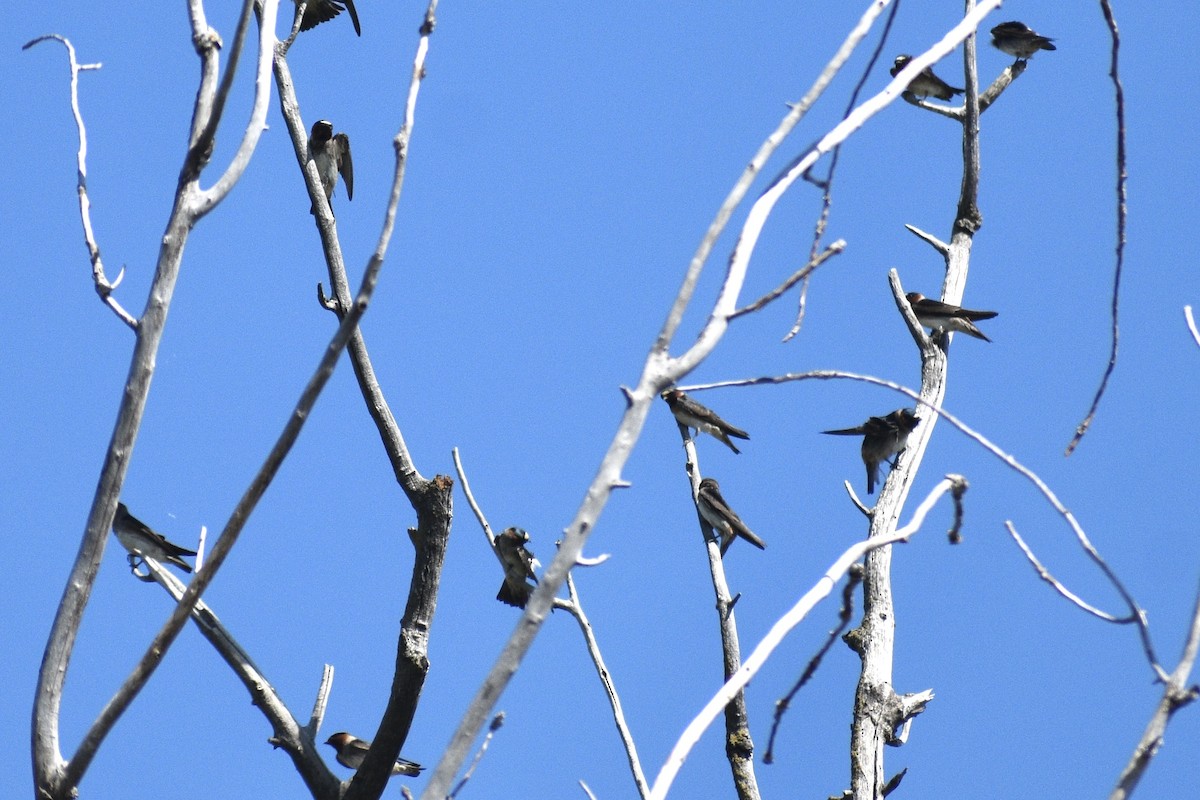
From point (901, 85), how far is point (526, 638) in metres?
1.44

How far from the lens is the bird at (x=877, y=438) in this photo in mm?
8906

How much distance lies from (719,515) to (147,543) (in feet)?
13.1

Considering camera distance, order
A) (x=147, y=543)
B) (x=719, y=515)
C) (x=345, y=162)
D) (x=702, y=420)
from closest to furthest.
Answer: (x=719, y=515) < (x=147, y=543) < (x=702, y=420) < (x=345, y=162)

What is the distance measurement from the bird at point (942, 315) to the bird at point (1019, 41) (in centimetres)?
364

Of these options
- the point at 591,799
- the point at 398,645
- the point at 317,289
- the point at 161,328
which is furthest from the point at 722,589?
the point at 161,328

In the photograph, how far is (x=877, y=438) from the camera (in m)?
9.33

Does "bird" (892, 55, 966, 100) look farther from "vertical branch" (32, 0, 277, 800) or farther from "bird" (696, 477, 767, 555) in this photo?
"vertical branch" (32, 0, 277, 800)

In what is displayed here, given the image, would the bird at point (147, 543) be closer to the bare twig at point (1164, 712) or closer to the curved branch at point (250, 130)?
the curved branch at point (250, 130)

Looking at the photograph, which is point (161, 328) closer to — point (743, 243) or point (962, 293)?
point (743, 243)

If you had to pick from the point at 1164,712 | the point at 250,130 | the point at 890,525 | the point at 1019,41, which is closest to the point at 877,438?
the point at 890,525

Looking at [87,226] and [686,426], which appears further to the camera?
[686,426]

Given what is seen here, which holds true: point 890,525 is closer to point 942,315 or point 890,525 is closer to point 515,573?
point 942,315

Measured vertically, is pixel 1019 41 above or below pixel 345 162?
above

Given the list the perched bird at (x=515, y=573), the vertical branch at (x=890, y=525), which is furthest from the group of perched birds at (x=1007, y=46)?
the perched bird at (x=515, y=573)
